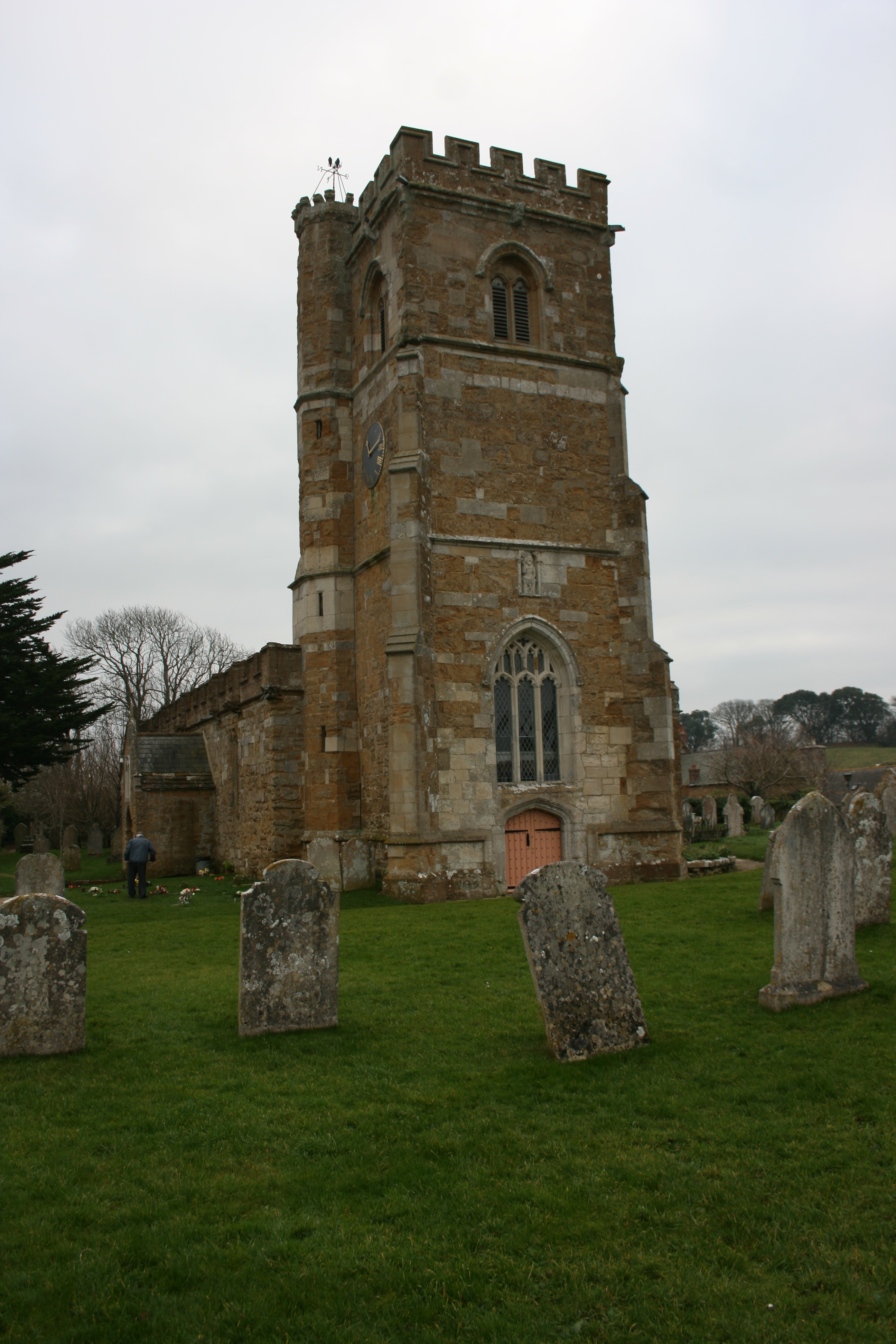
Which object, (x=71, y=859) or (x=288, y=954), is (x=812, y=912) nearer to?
(x=288, y=954)

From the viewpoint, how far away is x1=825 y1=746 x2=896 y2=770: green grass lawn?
66.4 meters

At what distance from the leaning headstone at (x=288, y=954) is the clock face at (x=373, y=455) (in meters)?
12.3

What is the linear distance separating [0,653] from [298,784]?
544 inches

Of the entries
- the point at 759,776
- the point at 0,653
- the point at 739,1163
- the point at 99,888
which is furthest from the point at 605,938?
the point at 759,776

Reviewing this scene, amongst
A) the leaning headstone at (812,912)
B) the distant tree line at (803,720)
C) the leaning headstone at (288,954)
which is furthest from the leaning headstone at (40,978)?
the distant tree line at (803,720)

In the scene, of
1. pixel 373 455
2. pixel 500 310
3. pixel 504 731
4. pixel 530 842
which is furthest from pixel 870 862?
pixel 500 310

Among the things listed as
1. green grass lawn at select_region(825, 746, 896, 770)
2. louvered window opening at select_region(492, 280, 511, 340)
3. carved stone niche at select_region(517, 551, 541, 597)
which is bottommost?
green grass lawn at select_region(825, 746, 896, 770)

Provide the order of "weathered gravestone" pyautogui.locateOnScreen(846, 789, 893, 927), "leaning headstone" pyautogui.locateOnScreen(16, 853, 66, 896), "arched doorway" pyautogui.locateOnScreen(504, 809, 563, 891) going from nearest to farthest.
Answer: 1. "weathered gravestone" pyautogui.locateOnScreen(846, 789, 893, 927)
2. "leaning headstone" pyautogui.locateOnScreen(16, 853, 66, 896)
3. "arched doorway" pyautogui.locateOnScreen(504, 809, 563, 891)

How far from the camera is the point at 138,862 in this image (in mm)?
19344

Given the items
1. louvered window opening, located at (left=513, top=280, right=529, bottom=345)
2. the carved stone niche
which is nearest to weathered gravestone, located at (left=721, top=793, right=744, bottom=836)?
the carved stone niche

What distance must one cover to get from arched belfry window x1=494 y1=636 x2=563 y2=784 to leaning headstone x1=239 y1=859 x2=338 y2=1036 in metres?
10.0

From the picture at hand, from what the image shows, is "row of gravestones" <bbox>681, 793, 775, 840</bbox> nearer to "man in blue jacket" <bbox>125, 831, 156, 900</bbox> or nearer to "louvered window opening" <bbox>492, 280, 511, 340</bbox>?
"louvered window opening" <bbox>492, 280, 511, 340</bbox>

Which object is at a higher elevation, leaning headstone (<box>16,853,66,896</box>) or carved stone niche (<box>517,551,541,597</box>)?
carved stone niche (<box>517,551,541,597</box>)

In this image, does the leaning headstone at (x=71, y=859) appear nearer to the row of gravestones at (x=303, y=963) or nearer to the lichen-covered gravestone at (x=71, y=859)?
the lichen-covered gravestone at (x=71, y=859)
